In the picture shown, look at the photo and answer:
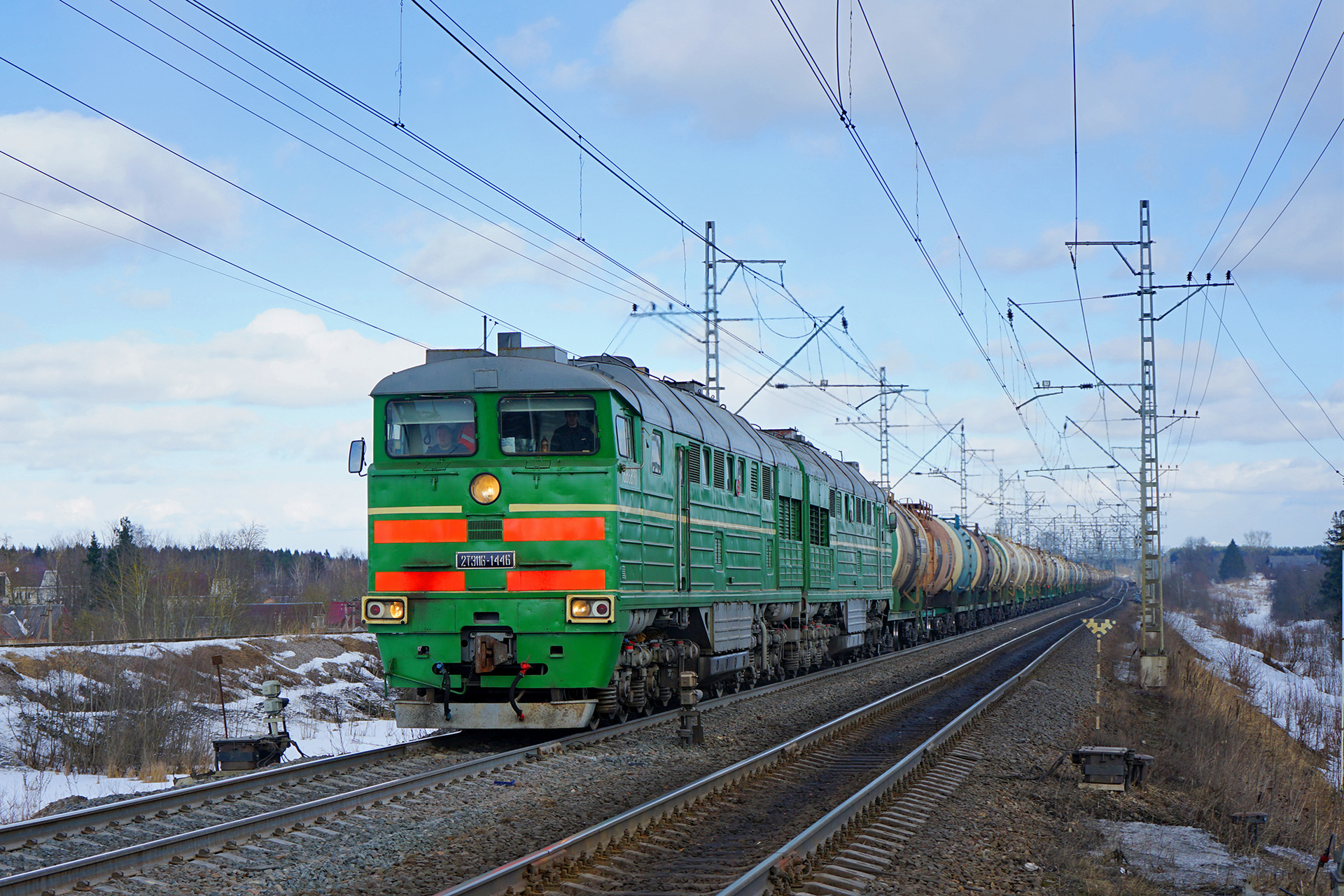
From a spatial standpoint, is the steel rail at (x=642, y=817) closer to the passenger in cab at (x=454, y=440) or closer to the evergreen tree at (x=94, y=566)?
the passenger in cab at (x=454, y=440)

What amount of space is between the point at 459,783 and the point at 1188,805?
785cm

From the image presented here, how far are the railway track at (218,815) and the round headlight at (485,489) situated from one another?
9.18ft

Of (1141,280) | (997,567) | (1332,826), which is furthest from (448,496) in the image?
(997,567)

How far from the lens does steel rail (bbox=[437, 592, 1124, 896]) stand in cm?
730

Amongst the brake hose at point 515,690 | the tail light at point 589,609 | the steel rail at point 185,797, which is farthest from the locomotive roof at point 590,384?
the steel rail at point 185,797

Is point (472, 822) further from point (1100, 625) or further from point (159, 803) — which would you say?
point (1100, 625)

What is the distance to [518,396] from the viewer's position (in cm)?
1384

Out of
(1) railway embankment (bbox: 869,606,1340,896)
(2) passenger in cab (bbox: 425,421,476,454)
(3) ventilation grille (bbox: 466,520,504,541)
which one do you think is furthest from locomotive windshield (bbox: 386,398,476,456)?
(1) railway embankment (bbox: 869,606,1340,896)

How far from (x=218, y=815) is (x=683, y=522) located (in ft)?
26.4

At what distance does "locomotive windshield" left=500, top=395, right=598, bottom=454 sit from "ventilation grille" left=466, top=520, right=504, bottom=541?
2.79 feet

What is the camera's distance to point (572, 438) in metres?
13.7

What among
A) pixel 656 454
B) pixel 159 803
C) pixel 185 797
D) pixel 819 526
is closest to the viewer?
pixel 159 803

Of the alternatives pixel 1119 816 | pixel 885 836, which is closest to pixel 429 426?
pixel 885 836

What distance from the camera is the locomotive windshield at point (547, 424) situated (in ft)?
44.9
